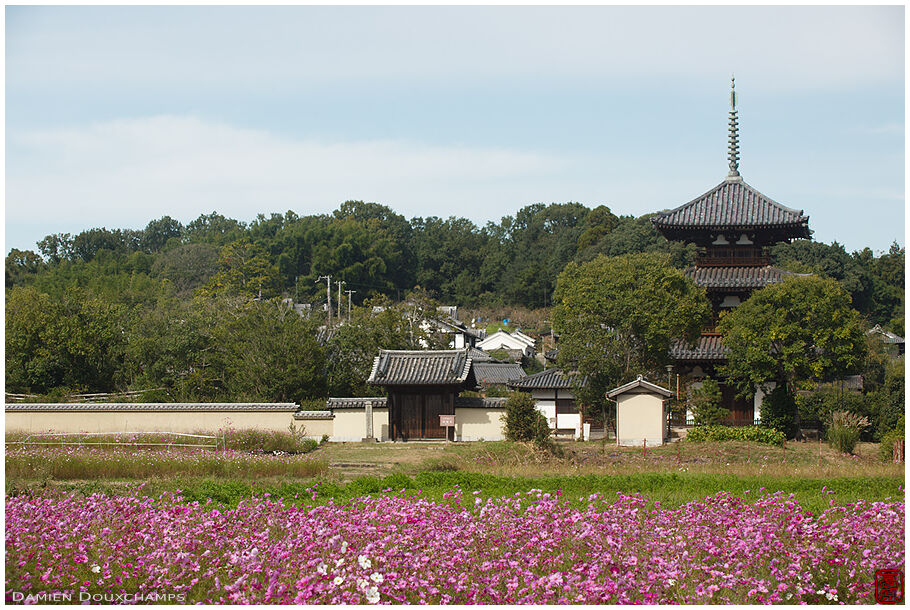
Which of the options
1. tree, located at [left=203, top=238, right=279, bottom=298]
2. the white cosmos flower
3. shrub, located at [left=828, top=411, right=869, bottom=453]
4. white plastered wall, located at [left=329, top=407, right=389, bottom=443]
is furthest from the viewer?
tree, located at [left=203, top=238, right=279, bottom=298]

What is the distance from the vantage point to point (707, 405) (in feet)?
84.4

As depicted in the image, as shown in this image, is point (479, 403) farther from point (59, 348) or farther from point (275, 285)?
point (275, 285)

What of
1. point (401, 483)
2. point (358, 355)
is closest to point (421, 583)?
point (401, 483)

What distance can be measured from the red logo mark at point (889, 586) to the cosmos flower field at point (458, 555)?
0.09 metres

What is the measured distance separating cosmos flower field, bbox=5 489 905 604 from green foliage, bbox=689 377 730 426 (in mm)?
16553

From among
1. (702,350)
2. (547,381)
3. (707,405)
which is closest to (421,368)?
(547,381)

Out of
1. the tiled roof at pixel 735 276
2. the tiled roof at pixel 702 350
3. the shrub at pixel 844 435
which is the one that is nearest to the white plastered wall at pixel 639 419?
the shrub at pixel 844 435

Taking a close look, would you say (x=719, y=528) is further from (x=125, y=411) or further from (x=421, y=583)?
(x=125, y=411)

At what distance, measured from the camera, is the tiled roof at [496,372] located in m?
48.6

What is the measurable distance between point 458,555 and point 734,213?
25.8m

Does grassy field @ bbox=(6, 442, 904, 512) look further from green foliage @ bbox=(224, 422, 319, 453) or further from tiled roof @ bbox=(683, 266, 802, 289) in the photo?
tiled roof @ bbox=(683, 266, 802, 289)

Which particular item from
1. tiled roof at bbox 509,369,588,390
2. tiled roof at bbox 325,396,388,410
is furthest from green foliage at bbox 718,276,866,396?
tiled roof at bbox 325,396,388,410

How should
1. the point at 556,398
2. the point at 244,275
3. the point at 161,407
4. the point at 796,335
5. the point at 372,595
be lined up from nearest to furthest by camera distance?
the point at 372,595 < the point at 161,407 < the point at 796,335 < the point at 556,398 < the point at 244,275

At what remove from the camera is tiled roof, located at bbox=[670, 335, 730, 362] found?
28953 mm
